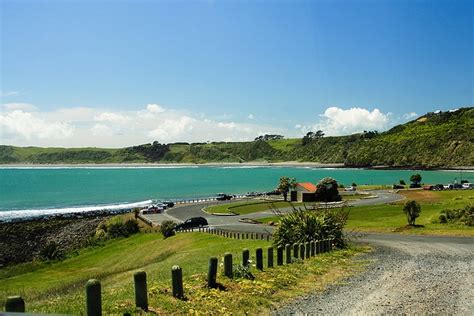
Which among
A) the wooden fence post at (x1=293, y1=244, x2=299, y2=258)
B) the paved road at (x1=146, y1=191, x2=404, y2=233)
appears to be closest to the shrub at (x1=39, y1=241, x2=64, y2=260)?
the paved road at (x1=146, y1=191, x2=404, y2=233)

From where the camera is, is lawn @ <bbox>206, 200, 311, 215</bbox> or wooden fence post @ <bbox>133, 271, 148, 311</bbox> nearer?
wooden fence post @ <bbox>133, 271, 148, 311</bbox>

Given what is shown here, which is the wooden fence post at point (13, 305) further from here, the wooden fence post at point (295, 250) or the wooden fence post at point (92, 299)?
the wooden fence post at point (295, 250)

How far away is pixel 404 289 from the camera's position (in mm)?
16312

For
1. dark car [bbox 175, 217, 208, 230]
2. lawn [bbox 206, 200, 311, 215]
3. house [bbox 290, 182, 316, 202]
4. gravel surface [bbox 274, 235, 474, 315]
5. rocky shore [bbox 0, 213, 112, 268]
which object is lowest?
rocky shore [bbox 0, 213, 112, 268]

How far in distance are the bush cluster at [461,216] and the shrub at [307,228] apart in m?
20.0

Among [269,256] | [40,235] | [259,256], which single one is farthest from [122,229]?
[259,256]

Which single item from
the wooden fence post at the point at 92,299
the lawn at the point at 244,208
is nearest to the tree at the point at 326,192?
the lawn at the point at 244,208

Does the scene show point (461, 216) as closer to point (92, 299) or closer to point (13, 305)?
point (92, 299)

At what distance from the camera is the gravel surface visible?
13.8 m

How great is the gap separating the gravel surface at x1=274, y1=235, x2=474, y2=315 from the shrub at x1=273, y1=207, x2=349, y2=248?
2554mm

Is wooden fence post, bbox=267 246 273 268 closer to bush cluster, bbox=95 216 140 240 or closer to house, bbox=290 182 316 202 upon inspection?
bush cluster, bbox=95 216 140 240

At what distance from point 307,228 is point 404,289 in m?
10.3

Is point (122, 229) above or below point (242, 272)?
below

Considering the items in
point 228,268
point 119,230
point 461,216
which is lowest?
point 119,230
